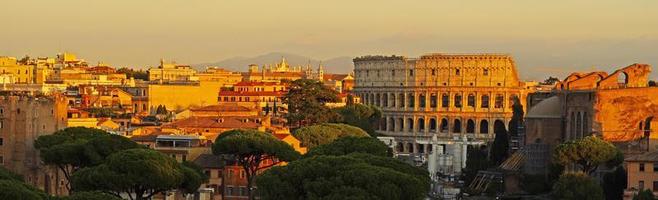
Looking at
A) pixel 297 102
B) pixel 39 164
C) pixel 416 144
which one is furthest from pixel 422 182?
pixel 416 144

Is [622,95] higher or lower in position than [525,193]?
higher

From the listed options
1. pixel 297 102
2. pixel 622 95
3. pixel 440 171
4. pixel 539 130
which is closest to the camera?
pixel 622 95

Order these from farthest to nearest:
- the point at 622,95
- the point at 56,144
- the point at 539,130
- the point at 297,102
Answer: the point at 297,102, the point at 539,130, the point at 622,95, the point at 56,144

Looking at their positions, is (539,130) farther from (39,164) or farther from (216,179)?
(39,164)

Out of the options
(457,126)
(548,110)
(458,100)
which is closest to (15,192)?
(548,110)

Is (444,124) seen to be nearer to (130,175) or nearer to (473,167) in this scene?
(473,167)

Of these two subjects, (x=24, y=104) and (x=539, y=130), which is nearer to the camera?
(x=24, y=104)

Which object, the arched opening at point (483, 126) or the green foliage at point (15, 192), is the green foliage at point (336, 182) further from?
the arched opening at point (483, 126)

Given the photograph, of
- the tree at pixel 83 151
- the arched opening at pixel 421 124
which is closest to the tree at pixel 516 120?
the tree at pixel 83 151
